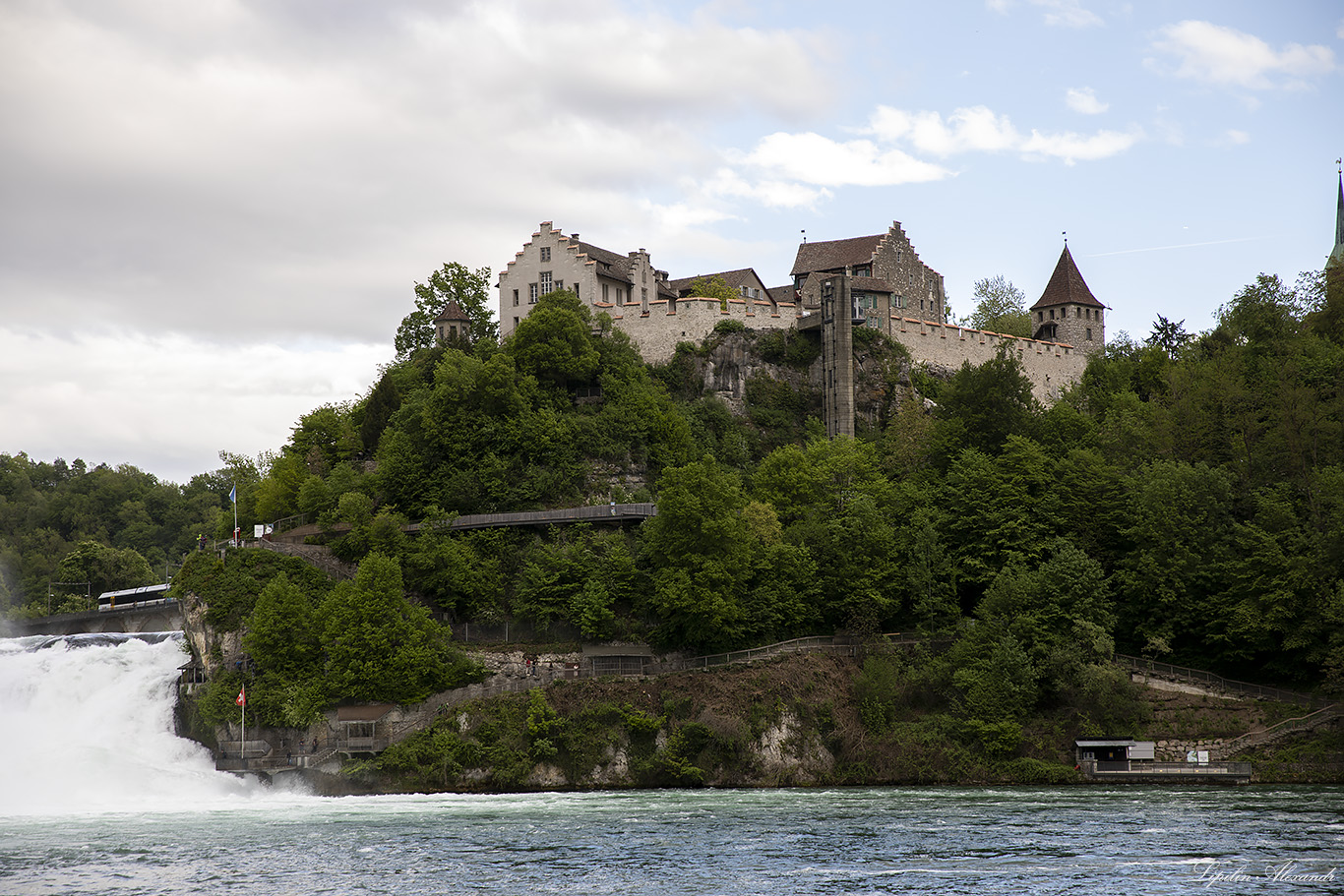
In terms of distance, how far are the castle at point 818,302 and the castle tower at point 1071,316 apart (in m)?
1.29

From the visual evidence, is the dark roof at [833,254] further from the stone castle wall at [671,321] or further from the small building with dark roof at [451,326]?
the small building with dark roof at [451,326]

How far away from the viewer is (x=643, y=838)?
40.7 m

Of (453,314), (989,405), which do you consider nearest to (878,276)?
(989,405)

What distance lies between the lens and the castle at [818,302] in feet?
279

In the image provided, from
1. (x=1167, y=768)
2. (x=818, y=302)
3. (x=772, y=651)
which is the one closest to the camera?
(x=1167, y=768)

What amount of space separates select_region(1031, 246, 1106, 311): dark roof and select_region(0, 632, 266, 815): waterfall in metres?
71.2

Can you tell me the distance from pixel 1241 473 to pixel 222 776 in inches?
2108

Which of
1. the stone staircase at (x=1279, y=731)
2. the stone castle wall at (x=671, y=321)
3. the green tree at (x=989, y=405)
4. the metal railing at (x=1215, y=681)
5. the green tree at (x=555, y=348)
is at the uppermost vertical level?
the stone castle wall at (x=671, y=321)

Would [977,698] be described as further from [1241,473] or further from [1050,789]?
[1241,473]

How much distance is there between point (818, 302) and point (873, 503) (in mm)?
23537

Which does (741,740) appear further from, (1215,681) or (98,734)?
(98,734)

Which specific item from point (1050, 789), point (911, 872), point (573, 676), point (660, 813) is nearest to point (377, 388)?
point (573, 676)

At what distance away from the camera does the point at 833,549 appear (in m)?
67.1

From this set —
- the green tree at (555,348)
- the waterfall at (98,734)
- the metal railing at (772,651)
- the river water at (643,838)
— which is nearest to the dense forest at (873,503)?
the green tree at (555,348)
